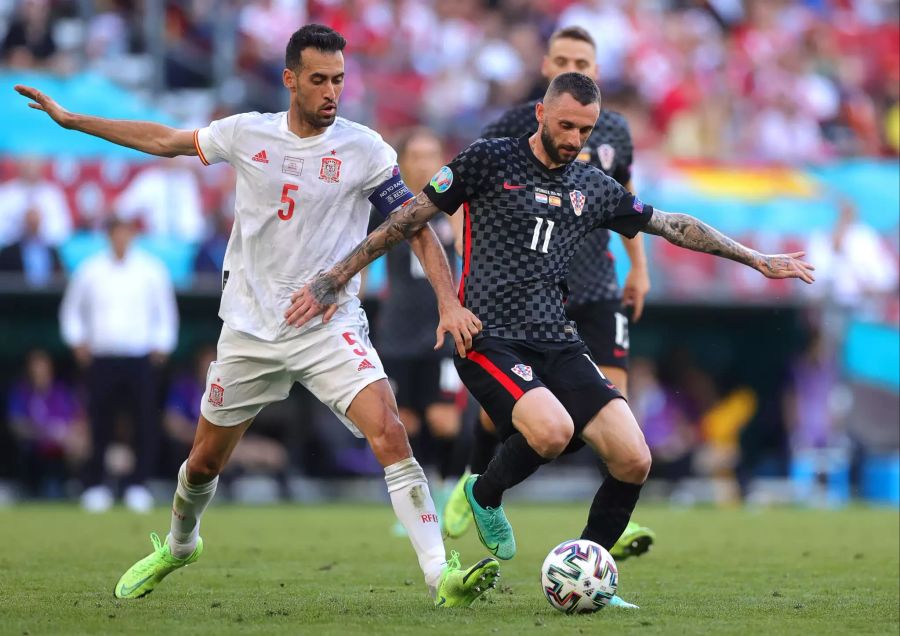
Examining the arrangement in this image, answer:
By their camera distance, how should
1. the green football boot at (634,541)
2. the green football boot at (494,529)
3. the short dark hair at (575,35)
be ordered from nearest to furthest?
the green football boot at (494,529)
the green football boot at (634,541)
the short dark hair at (575,35)

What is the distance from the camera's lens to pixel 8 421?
16250 millimetres

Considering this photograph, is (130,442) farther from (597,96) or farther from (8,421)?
(597,96)

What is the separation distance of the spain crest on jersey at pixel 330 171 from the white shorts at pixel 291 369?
0.65 meters

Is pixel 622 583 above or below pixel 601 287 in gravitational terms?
below

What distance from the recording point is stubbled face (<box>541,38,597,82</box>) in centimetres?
893

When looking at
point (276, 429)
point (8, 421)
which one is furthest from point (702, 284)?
point (8, 421)

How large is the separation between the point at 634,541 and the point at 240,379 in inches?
113

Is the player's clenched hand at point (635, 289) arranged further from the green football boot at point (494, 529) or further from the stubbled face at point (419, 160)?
the green football boot at point (494, 529)

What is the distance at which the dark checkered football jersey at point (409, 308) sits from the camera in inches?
450

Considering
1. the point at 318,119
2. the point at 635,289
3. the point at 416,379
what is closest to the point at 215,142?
the point at 318,119

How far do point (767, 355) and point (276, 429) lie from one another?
20.9 ft

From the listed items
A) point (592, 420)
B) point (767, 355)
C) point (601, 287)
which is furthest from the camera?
point (767, 355)

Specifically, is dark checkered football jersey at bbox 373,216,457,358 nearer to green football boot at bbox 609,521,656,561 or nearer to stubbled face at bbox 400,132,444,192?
stubbled face at bbox 400,132,444,192

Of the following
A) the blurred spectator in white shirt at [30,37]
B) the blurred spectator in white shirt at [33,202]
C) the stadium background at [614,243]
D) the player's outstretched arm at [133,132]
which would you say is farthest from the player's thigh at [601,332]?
the blurred spectator in white shirt at [30,37]
